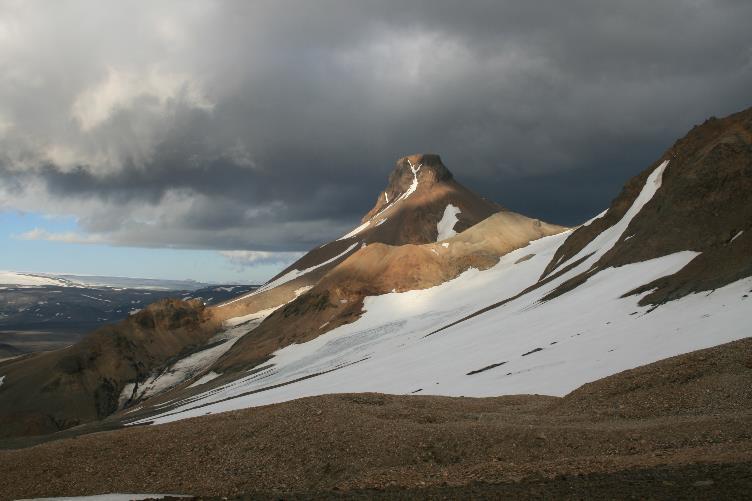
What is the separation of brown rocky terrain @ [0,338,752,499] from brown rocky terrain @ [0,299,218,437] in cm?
9588

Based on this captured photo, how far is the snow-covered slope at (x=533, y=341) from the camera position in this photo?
3209 centimetres

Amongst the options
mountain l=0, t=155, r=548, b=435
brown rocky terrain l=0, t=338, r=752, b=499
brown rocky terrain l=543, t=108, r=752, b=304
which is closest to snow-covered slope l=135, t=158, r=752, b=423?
brown rocky terrain l=543, t=108, r=752, b=304

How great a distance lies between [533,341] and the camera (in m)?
43.5

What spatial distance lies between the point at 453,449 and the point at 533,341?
28.9 metres

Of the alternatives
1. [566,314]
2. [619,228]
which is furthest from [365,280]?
[566,314]

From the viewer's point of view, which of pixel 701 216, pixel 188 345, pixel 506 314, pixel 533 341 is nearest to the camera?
pixel 533 341

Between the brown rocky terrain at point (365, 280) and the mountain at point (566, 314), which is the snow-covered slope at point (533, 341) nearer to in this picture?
the mountain at point (566, 314)

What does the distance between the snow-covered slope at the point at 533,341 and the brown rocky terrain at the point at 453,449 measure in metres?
9.99

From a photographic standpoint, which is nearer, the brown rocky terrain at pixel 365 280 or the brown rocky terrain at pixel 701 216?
the brown rocky terrain at pixel 701 216

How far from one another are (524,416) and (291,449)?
8.57 m

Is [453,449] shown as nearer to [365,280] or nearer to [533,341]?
[533,341]

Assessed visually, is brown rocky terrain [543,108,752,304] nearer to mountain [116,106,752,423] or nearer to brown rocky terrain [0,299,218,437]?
mountain [116,106,752,423]

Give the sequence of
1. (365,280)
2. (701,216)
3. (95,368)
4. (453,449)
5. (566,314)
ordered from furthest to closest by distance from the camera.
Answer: (95,368) < (365,280) < (701,216) < (566,314) < (453,449)

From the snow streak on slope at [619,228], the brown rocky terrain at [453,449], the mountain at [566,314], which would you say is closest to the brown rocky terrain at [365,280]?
the mountain at [566,314]
